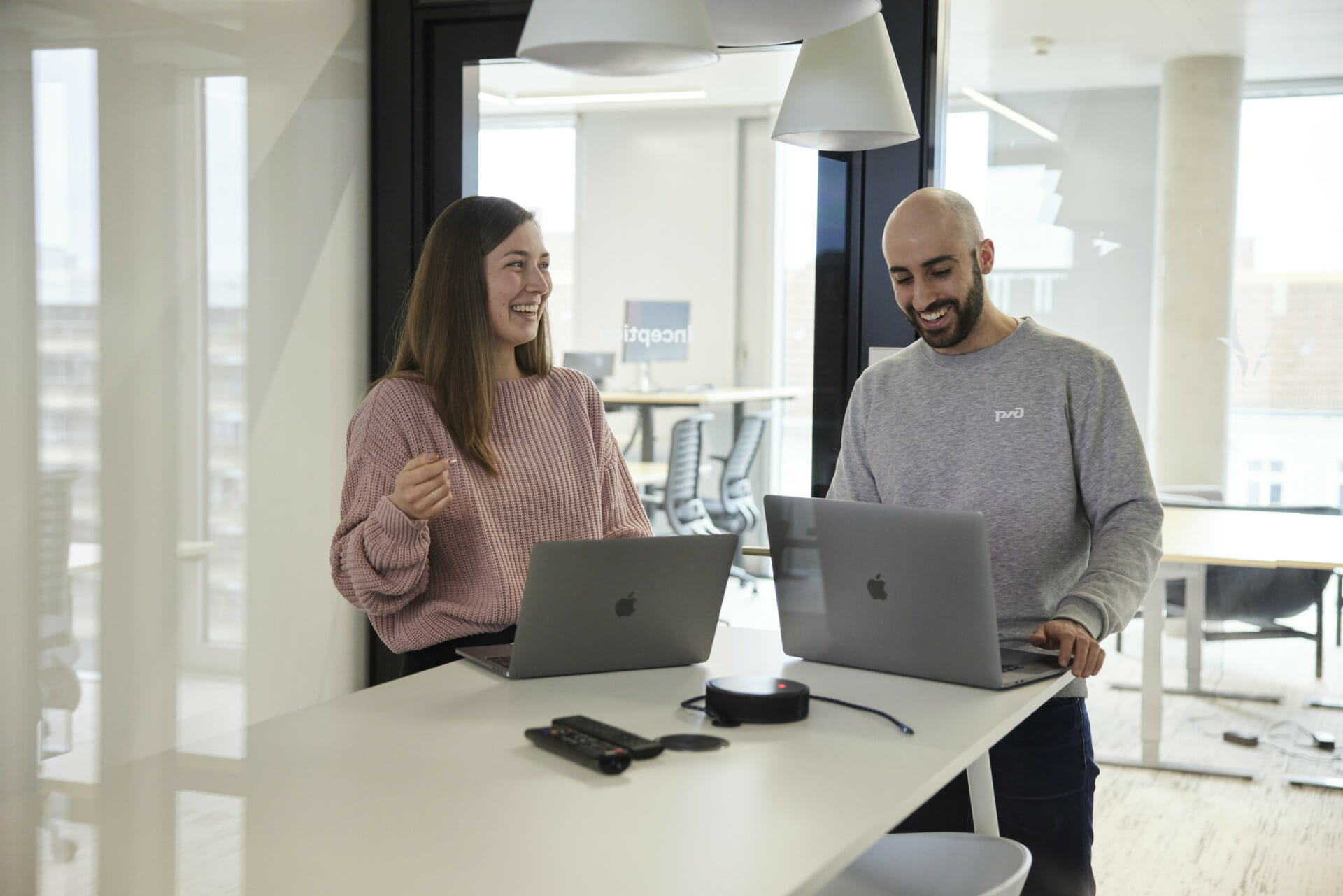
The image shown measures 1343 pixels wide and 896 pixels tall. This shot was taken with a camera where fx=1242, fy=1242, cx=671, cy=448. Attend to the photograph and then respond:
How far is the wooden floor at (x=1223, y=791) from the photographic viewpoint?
3.10 metres

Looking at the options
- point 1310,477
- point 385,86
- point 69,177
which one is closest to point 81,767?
point 69,177

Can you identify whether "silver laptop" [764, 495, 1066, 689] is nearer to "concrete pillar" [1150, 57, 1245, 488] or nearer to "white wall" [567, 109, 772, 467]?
"concrete pillar" [1150, 57, 1245, 488]

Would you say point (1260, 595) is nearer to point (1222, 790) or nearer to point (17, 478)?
point (1222, 790)

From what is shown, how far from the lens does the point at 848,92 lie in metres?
2.07

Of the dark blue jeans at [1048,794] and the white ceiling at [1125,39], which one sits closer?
the dark blue jeans at [1048,794]

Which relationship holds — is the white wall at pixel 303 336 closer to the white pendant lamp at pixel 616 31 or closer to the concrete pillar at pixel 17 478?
the concrete pillar at pixel 17 478

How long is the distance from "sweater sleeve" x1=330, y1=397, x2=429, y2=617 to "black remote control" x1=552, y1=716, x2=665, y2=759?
1.67 ft

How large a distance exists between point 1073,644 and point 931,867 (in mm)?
414

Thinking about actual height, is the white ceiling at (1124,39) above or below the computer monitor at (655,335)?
above

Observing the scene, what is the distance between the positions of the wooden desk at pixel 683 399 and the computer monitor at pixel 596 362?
9cm

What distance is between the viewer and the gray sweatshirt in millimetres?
1952

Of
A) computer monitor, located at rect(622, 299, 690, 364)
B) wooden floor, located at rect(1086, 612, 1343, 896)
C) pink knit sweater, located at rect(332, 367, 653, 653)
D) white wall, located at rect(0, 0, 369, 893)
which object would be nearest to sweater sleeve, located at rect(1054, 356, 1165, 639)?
pink knit sweater, located at rect(332, 367, 653, 653)

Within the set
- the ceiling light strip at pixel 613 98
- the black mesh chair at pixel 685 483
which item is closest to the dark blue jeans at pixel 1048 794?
the black mesh chair at pixel 685 483

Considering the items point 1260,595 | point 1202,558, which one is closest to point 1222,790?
point 1260,595
